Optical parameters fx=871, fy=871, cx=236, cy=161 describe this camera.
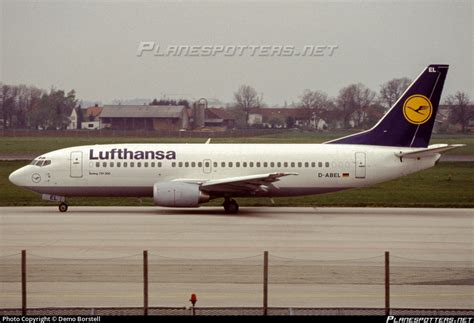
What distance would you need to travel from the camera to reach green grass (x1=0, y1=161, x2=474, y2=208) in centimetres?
3844

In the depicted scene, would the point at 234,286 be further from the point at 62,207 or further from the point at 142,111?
the point at 142,111

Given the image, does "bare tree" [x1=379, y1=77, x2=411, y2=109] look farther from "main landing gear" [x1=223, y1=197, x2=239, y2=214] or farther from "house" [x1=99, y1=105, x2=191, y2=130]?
"main landing gear" [x1=223, y1=197, x2=239, y2=214]

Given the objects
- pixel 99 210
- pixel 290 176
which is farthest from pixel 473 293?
pixel 99 210

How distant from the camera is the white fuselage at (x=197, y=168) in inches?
1348

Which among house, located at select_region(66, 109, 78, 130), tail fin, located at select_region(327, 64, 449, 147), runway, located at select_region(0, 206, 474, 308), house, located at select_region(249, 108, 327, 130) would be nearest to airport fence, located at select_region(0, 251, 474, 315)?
runway, located at select_region(0, 206, 474, 308)

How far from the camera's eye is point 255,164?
35.0 m

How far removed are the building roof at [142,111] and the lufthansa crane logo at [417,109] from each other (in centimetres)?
6405

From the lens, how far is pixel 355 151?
34656 mm

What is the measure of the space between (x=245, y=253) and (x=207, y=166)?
11982mm

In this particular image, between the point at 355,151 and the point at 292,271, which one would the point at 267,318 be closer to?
the point at 292,271

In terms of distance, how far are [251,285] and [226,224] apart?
38.3ft

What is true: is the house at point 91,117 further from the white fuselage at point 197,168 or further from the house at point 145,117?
the white fuselage at point 197,168

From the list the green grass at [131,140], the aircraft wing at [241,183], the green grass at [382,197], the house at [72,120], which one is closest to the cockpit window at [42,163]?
the green grass at [382,197]

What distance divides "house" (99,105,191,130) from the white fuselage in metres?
62.6
